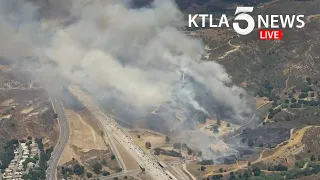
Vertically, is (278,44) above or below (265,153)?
above

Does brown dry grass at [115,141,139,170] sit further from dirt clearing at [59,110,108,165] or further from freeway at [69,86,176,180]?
dirt clearing at [59,110,108,165]

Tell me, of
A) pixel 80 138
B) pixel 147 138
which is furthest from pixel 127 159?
pixel 80 138

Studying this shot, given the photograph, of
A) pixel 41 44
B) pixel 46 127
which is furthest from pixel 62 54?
pixel 46 127

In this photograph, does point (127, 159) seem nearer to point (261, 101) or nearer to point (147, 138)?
point (147, 138)

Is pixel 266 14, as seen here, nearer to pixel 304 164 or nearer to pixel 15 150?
pixel 304 164

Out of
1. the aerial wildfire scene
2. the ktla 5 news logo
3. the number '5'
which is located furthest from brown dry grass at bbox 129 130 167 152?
the number '5'

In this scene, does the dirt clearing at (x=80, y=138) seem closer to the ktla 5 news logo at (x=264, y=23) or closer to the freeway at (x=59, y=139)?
the freeway at (x=59, y=139)
